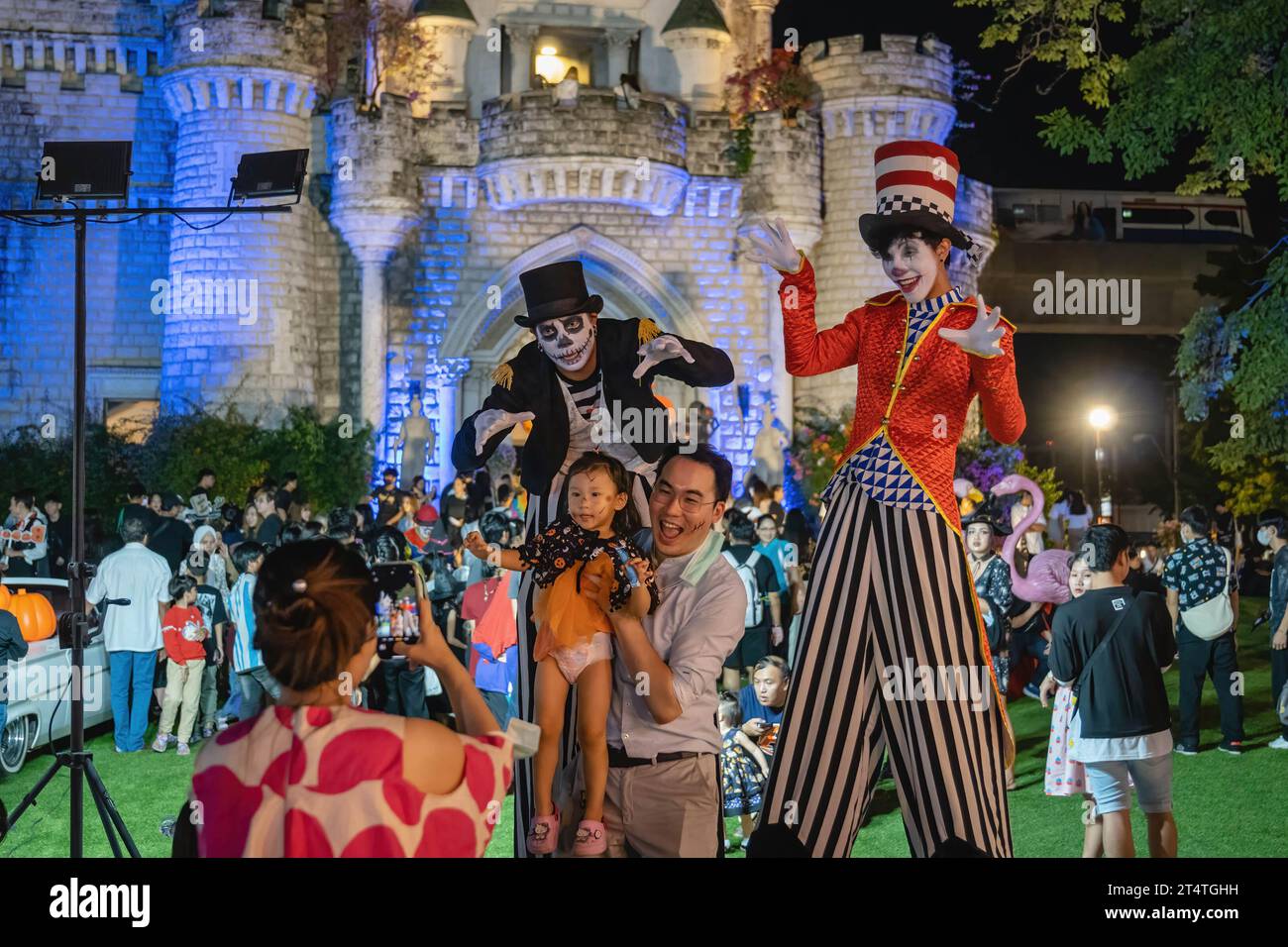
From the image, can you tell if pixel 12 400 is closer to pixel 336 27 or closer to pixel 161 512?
pixel 336 27

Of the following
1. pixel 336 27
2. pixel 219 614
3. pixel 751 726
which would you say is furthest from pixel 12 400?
pixel 751 726

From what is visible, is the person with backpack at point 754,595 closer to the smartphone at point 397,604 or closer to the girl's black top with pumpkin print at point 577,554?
the girl's black top with pumpkin print at point 577,554

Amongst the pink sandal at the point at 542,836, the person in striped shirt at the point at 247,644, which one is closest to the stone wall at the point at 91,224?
the person in striped shirt at the point at 247,644

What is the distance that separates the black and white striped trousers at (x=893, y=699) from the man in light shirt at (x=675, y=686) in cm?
21

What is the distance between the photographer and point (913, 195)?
456 centimetres

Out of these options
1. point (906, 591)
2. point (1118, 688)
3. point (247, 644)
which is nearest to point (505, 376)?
point (906, 591)

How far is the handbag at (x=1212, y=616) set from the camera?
9.66 m

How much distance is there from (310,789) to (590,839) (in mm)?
1302

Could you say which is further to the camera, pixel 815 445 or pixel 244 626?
pixel 815 445

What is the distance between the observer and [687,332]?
2627 centimetres

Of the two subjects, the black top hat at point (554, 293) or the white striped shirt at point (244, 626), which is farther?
the white striped shirt at point (244, 626)

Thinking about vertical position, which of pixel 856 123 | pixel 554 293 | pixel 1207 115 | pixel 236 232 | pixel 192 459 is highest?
pixel 856 123

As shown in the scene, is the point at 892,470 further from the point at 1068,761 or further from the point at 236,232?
the point at 236,232
